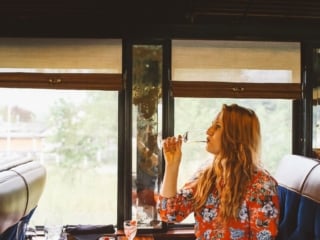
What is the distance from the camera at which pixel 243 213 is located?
6.36 ft

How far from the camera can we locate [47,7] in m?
2.79

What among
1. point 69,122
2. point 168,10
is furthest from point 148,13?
point 69,122

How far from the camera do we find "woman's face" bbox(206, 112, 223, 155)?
6.62 feet

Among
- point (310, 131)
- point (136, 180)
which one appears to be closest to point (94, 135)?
point (136, 180)

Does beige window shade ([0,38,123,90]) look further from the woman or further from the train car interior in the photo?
the woman

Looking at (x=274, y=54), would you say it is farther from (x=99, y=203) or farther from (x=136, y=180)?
(x=99, y=203)

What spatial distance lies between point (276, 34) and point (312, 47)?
30 centimetres

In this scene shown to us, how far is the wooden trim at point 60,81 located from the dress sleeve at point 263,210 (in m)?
1.36

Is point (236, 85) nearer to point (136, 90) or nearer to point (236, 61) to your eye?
point (236, 61)

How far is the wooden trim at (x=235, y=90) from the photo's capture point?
2.96 metres

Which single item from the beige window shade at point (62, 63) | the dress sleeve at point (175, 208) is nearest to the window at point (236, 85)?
the beige window shade at point (62, 63)

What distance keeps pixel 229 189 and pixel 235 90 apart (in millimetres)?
1191

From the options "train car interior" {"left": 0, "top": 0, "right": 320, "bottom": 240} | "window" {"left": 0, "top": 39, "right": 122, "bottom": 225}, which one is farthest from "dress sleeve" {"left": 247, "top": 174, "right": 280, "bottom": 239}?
"window" {"left": 0, "top": 39, "right": 122, "bottom": 225}

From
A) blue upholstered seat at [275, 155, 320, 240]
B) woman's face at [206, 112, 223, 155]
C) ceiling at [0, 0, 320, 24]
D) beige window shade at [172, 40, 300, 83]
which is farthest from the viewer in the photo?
beige window shade at [172, 40, 300, 83]
